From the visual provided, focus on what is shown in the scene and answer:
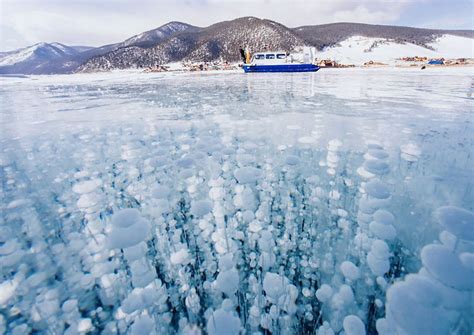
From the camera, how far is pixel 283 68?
98.3 feet

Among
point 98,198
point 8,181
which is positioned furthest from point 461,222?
point 8,181

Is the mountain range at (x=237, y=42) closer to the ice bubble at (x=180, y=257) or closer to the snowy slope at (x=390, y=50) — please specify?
the snowy slope at (x=390, y=50)

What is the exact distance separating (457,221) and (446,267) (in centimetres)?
75

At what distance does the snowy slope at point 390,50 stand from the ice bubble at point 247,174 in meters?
57.1

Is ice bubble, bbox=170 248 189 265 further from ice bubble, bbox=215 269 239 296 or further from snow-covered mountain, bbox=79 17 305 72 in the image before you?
snow-covered mountain, bbox=79 17 305 72

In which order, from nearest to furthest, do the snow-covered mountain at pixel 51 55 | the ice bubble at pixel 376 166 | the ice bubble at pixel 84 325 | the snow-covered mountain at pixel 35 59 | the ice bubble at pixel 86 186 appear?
the ice bubble at pixel 84 325 < the ice bubble at pixel 86 186 < the ice bubble at pixel 376 166 < the snow-covered mountain at pixel 51 55 < the snow-covered mountain at pixel 35 59

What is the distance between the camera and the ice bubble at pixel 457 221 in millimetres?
2014

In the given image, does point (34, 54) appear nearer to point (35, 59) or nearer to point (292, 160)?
point (35, 59)

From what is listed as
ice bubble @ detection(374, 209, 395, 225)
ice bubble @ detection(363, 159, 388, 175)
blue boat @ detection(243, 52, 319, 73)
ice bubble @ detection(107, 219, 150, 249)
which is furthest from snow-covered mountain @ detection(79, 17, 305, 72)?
ice bubble @ detection(107, 219, 150, 249)

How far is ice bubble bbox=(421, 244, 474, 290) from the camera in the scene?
5.13 ft

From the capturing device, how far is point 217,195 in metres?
2.89

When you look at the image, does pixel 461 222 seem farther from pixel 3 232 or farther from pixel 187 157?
pixel 3 232

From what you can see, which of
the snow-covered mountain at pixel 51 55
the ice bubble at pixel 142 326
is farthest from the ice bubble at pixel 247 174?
the snow-covered mountain at pixel 51 55

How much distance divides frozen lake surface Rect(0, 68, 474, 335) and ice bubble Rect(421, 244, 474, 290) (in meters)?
0.01
